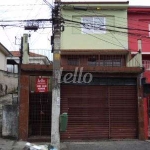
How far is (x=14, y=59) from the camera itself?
36.0 metres

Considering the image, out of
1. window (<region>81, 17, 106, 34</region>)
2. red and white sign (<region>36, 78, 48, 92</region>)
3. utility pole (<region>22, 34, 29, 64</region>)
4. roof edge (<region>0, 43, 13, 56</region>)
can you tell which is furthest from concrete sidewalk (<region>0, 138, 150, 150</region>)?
roof edge (<region>0, 43, 13, 56</region>)

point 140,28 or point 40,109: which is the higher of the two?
point 140,28

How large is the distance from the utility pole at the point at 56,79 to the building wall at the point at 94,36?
882 cm

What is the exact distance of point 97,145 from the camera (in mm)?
14867

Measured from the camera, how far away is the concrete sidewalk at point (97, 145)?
14094mm

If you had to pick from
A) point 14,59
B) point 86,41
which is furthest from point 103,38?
point 14,59

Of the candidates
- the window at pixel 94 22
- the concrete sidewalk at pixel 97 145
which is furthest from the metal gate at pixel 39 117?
the window at pixel 94 22

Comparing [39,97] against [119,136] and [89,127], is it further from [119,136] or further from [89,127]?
[119,136]

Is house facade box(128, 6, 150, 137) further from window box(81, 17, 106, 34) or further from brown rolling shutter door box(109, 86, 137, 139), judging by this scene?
brown rolling shutter door box(109, 86, 137, 139)

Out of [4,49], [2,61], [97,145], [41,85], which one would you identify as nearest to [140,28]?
[41,85]

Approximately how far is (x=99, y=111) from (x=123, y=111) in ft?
3.81

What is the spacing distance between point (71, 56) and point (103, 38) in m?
2.41

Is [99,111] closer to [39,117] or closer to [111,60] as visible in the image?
[39,117]

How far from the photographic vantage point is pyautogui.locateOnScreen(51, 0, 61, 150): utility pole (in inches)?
496
